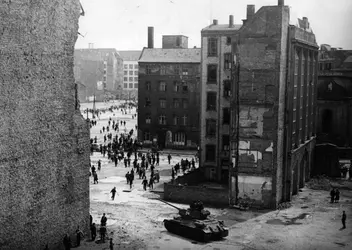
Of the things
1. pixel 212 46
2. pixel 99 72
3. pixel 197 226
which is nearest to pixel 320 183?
pixel 212 46

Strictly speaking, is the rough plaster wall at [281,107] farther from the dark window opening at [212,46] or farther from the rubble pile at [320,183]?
the dark window opening at [212,46]

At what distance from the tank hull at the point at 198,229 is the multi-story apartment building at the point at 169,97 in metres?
36.6

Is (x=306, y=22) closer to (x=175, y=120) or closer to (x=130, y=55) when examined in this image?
(x=175, y=120)

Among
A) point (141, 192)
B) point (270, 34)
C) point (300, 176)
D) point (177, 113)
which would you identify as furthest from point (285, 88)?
point (177, 113)

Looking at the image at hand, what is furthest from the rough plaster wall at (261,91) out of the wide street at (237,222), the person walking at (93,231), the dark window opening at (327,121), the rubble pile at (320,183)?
the dark window opening at (327,121)

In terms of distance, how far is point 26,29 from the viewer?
21.8 metres

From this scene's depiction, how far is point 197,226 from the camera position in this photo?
27.8m

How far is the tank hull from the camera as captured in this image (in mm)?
27594

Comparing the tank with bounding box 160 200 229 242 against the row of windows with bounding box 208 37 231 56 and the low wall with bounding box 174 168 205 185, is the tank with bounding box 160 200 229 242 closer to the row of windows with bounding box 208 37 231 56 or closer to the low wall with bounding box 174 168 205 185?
the low wall with bounding box 174 168 205 185

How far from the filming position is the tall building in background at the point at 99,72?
145m

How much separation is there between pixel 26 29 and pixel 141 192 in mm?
21303

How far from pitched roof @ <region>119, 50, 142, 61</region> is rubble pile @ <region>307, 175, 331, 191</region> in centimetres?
13751

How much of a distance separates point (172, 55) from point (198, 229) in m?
41.1

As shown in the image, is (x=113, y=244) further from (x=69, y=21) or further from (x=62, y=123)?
(x=69, y=21)
